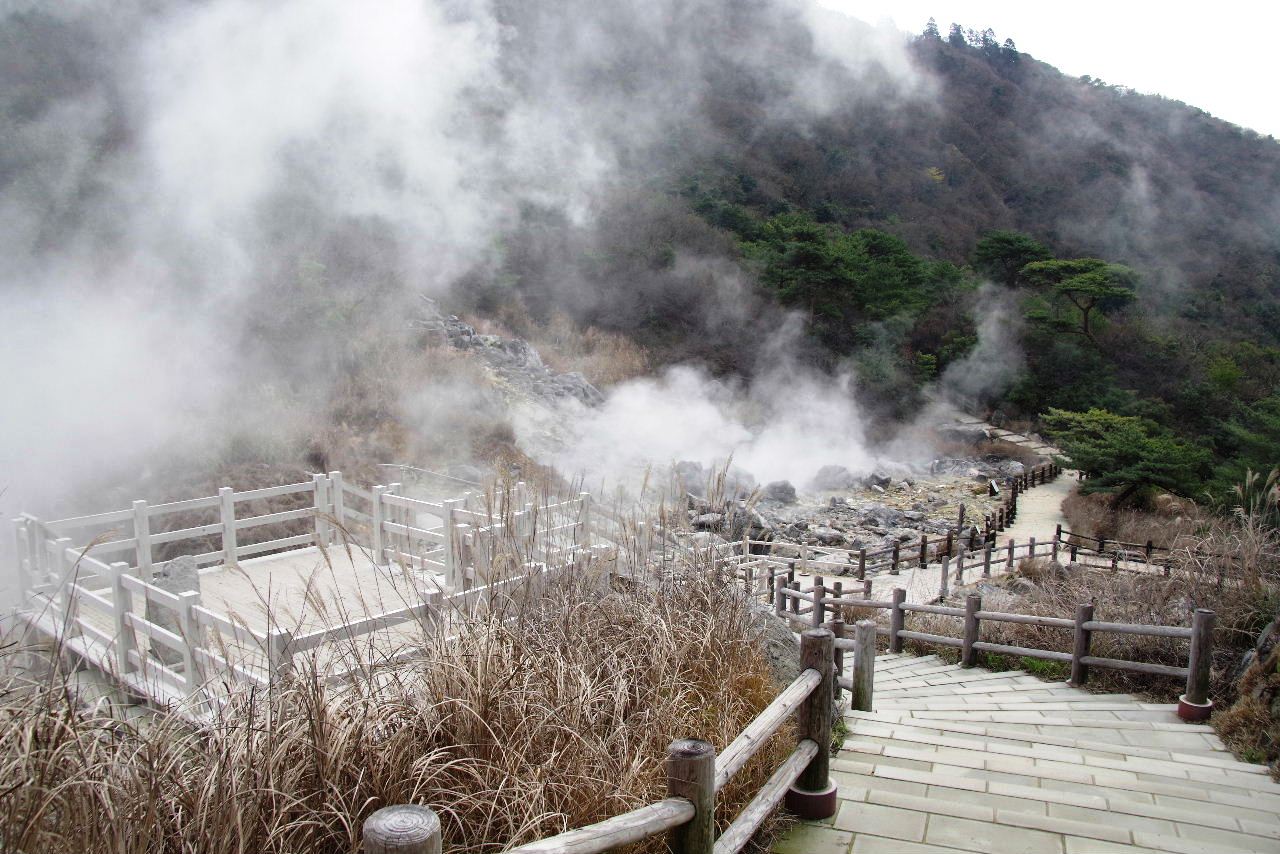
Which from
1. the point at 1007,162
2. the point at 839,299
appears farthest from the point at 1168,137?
the point at 839,299

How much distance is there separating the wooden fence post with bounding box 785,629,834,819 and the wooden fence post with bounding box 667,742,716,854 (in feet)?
2.56

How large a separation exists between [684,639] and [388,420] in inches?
388

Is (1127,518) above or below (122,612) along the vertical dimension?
below

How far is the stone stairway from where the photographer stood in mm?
2520

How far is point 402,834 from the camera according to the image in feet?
4.16

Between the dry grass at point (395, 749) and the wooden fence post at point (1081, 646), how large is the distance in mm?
2671

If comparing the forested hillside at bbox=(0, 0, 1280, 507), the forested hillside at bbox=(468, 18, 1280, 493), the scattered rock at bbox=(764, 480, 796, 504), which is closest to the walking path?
the forested hillside at bbox=(468, 18, 1280, 493)

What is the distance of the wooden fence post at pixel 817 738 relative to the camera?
8.78 feet

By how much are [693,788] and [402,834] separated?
827mm

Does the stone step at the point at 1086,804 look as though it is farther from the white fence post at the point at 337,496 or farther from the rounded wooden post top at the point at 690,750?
the white fence post at the point at 337,496

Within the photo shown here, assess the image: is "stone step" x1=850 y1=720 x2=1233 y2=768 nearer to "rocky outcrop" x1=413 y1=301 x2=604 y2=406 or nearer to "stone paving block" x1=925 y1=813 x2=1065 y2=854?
"stone paving block" x1=925 y1=813 x2=1065 y2=854

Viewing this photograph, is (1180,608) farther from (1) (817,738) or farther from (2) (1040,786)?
(1) (817,738)

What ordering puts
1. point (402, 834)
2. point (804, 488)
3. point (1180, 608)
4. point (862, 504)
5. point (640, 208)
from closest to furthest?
point (402, 834)
point (1180, 608)
point (862, 504)
point (804, 488)
point (640, 208)

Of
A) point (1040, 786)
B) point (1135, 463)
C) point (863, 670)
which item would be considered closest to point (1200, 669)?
point (863, 670)
